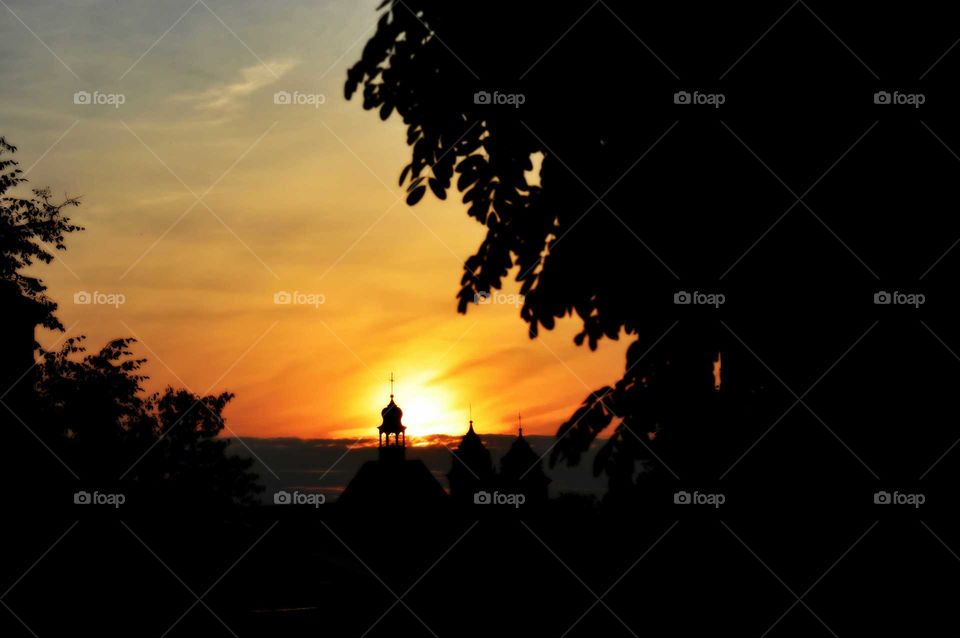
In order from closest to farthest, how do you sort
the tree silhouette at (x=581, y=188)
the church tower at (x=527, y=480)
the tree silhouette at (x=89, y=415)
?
the tree silhouette at (x=581, y=188)
the church tower at (x=527, y=480)
the tree silhouette at (x=89, y=415)

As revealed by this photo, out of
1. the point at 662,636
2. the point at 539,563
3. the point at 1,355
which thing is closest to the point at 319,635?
the point at 539,563

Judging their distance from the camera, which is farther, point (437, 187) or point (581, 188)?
point (437, 187)

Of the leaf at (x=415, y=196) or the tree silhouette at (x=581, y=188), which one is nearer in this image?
the tree silhouette at (x=581, y=188)

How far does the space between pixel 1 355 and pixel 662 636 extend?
2517cm

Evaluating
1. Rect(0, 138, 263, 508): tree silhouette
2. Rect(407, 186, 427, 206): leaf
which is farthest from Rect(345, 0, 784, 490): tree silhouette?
Rect(0, 138, 263, 508): tree silhouette

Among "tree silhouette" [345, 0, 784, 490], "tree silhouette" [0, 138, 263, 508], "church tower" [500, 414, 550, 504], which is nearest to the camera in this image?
"tree silhouette" [345, 0, 784, 490]

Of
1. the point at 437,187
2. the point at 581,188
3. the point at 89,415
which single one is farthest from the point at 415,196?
the point at 89,415

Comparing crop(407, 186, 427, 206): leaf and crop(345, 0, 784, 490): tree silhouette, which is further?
crop(407, 186, 427, 206): leaf

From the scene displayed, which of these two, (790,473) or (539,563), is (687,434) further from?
(539,563)

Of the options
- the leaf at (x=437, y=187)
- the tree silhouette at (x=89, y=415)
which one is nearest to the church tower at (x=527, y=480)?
the leaf at (x=437, y=187)

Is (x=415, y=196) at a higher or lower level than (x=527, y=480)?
higher

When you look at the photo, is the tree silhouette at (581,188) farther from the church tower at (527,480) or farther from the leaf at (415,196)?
the church tower at (527,480)

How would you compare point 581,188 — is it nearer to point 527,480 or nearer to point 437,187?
point 437,187

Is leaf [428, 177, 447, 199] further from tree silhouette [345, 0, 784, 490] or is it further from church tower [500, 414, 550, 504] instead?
church tower [500, 414, 550, 504]
